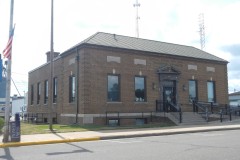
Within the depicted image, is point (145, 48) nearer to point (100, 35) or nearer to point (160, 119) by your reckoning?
point (100, 35)

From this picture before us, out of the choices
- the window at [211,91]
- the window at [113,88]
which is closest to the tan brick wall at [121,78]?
the window at [113,88]

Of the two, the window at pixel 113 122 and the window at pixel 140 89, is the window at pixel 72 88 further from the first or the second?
the window at pixel 140 89

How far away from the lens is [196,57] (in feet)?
103

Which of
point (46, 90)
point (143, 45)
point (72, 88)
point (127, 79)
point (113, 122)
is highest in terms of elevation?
point (143, 45)

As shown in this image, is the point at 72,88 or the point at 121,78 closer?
the point at 121,78

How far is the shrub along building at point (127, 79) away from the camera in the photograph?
25.3m

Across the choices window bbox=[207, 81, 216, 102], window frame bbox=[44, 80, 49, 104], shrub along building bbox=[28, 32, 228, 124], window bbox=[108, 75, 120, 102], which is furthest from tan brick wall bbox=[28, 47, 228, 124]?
window frame bbox=[44, 80, 49, 104]

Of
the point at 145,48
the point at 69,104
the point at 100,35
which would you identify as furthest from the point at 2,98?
the point at 145,48

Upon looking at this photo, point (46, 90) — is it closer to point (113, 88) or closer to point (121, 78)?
point (113, 88)

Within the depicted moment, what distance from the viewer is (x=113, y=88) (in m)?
26.3

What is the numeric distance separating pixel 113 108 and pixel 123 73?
2.93m

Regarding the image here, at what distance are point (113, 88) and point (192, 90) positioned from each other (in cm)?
854

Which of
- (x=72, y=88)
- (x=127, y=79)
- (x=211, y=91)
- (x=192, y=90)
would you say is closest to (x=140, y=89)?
(x=127, y=79)

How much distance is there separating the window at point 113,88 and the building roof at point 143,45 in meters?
2.50
